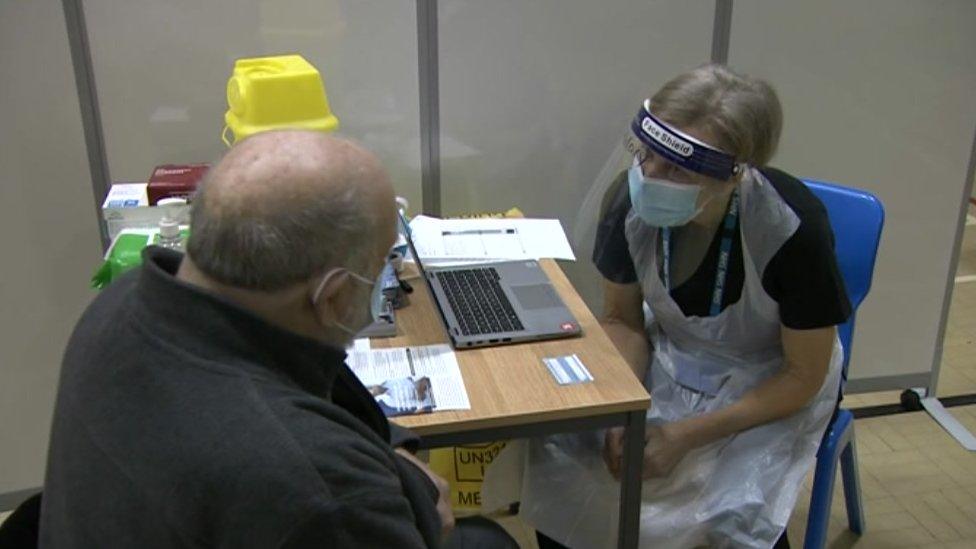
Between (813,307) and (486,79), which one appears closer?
(813,307)

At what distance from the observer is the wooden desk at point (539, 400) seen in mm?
1459

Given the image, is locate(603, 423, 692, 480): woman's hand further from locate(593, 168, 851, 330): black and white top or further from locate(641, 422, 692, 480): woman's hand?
locate(593, 168, 851, 330): black and white top

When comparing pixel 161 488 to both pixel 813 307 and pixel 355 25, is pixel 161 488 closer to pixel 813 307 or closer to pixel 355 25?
pixel 813 307

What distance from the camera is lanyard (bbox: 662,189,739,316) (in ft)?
5.43

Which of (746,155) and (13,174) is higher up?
(746,155)

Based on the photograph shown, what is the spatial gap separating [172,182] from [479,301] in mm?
716

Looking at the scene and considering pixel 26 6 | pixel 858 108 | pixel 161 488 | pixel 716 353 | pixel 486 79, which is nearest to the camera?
pixel 161 488

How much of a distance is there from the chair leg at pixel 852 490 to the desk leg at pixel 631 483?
782 millimetres

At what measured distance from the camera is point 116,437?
90 cm

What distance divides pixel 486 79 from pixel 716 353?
93 centimetres

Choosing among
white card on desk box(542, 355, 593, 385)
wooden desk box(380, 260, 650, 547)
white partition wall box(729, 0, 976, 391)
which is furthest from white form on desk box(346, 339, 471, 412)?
white partition wall box(729, 0, 976, 391)

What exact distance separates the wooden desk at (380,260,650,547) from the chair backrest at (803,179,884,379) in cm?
56

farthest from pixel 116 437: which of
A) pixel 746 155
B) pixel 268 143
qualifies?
pixel 746 155

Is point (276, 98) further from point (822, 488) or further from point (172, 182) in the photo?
point (822, 488)
